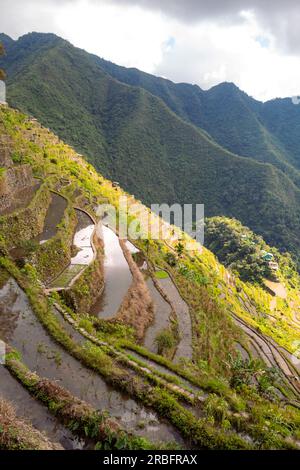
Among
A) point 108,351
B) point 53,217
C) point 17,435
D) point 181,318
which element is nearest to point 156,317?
point 181,318

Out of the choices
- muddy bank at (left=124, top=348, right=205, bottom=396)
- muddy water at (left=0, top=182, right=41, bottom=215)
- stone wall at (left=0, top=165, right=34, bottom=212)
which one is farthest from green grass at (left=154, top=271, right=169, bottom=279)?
muddy bank at (left=124, top=348, right=205, bottom=396)

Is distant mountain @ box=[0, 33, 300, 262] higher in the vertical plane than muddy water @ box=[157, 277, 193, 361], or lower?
higher

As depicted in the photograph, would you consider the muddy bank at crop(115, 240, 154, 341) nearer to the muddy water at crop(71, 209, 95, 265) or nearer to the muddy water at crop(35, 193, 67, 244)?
the muddy water at crop(71, 209, 95, 265)

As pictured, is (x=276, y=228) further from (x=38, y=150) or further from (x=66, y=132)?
(x=38, y=150)

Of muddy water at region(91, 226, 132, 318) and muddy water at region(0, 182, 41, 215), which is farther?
muddy water at region(0, 182, 41, 215)

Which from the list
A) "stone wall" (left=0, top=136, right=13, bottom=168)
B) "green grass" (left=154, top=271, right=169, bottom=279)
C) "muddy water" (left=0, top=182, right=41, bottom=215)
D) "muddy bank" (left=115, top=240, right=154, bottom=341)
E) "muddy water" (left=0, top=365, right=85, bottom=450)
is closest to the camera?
"muddy water" (left=0, top=365, right=85, bottom=450)

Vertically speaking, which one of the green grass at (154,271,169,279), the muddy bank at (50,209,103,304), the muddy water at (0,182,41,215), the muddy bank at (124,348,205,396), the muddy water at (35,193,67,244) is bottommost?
the muddy bank at (124,348,205,396)

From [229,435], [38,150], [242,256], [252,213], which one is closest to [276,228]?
[252,213]
